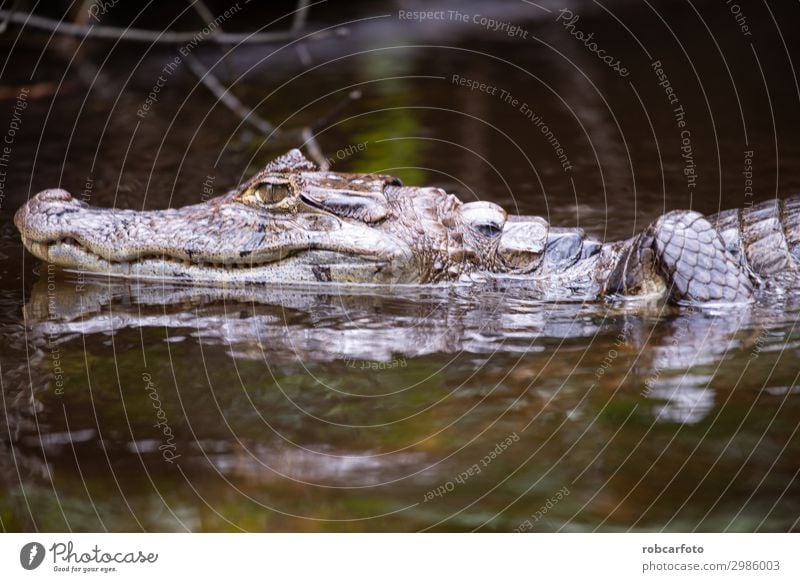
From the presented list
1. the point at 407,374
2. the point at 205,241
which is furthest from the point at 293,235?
the point at 407,374

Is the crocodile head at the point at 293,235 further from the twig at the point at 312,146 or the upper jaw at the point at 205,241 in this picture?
the twig at the point at 312,146

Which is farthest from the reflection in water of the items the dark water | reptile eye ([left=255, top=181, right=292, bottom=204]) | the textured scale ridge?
reptile eye ([left=255, top=181, right=292, bottom=204])

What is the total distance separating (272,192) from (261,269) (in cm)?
43

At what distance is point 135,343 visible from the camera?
4.02m

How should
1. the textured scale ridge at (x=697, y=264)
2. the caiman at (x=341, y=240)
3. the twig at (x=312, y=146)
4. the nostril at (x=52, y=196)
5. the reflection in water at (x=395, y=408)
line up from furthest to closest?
the nostril at (x=52, y=196)
the caiman at (x=341, y=240)
the textured scale ridge at (x=697, y=264)
the reflection in water at (x=395, y=408)
the twig at (x=312, y=146)

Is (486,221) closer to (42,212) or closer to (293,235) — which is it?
(293,235)

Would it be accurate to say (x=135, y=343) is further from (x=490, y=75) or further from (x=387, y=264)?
(x=490, y=75)

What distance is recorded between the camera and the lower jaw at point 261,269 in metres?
4.76

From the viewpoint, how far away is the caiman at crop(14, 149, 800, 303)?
4688mm

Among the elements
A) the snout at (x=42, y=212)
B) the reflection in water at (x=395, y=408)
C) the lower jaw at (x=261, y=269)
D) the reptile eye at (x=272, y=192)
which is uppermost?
the snout at (x=42, y=212)

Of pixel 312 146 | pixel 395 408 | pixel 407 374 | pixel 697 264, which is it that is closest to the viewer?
pixel 312 146

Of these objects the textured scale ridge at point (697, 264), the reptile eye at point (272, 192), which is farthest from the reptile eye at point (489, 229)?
the reptile eye at point (272, 192)

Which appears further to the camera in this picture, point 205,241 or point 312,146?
point 205,241

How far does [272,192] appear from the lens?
4.74 m
